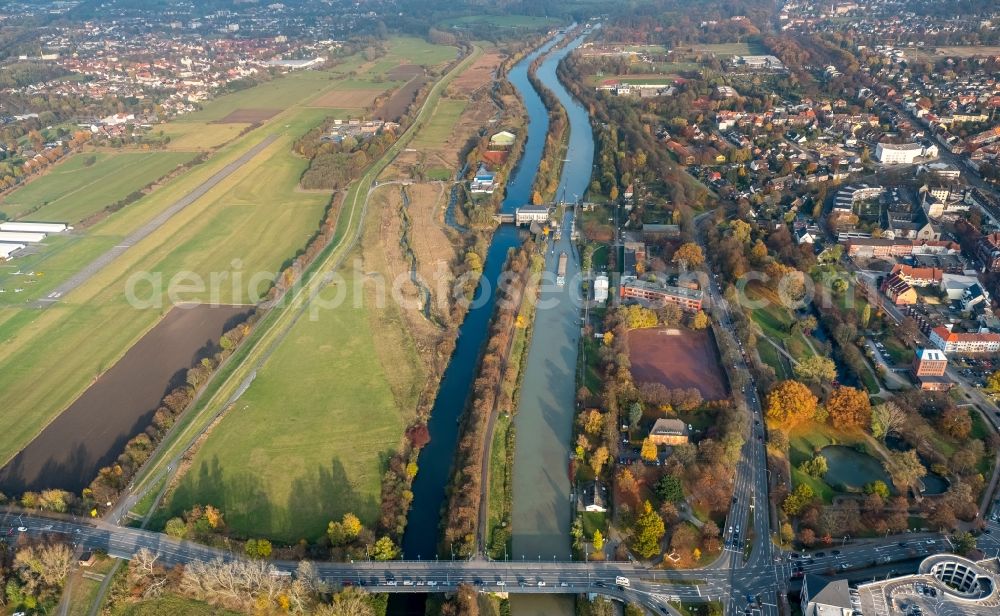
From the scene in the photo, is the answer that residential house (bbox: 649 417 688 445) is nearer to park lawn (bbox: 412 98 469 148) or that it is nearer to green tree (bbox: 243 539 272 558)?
green tree (bbox: 243 539 272 558)

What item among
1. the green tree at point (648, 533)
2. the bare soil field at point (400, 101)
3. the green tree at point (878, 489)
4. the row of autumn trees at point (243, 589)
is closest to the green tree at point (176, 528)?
the row of autumn trees at point (243, 589)

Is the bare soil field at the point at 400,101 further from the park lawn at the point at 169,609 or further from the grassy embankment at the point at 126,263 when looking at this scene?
the park lawn at the point at 169,609

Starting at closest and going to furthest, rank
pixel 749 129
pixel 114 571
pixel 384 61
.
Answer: pixel 114 571, pixel 749 129, pixel 384 61

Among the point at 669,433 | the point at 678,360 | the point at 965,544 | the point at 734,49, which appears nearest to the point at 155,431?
the point at 669,433

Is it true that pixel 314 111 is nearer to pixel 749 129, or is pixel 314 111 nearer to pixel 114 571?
pixel 749 129

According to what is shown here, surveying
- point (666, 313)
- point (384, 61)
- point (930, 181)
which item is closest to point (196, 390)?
point (666, 313)

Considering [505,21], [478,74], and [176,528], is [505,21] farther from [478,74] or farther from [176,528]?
[176,528]
